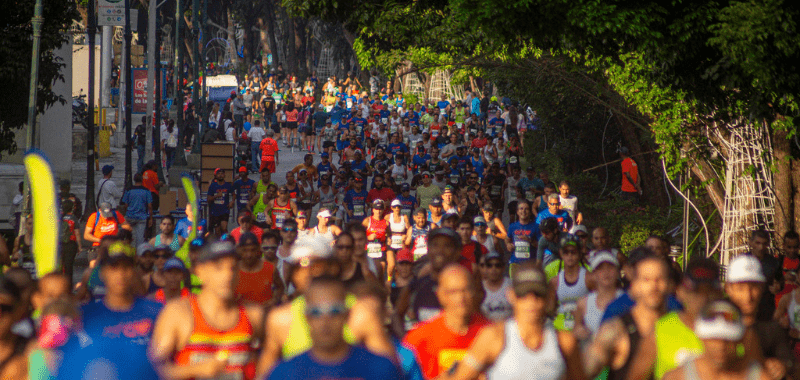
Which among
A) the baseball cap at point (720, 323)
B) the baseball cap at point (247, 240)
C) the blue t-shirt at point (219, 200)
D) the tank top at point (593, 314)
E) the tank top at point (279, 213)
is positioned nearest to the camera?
the baseball cap at point (720, 323)

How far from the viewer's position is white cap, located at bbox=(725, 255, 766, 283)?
635 centimetres

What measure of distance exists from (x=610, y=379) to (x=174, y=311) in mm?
2531

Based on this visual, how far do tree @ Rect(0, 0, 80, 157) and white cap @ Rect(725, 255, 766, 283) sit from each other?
1387 cm

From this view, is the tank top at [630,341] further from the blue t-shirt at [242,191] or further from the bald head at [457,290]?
the blue t-shirt at [242,191]

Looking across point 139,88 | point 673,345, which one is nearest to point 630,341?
point 673,345

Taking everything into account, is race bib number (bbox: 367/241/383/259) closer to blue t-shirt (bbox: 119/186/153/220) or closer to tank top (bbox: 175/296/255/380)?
blue t-shirt (bbox: 119/186/153/220)

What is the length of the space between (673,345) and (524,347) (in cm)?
111

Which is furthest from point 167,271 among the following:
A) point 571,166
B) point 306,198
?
point 571,166

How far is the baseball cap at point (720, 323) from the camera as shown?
15.3 ft

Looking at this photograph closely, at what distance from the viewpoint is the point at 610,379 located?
243 inches

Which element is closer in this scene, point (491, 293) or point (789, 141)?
point (491, 293)

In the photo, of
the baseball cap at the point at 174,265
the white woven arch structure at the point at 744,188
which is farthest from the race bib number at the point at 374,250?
the baseball cap at the point at 174,265

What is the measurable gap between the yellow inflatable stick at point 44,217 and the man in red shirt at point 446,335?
476 cm

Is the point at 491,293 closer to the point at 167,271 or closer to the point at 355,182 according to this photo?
the point at 167,271
